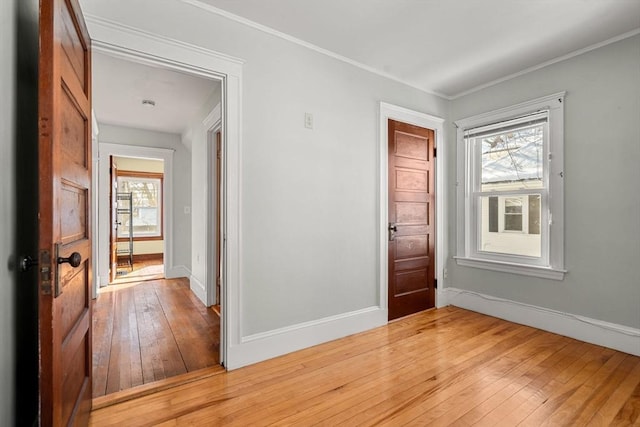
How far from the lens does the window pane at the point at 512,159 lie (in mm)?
3087

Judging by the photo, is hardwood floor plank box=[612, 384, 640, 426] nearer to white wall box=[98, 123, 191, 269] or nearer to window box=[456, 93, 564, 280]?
window box=[456, 93, 564, 280]

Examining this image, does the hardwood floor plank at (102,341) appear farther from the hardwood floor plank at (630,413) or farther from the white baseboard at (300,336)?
the hardwood floor plank at (630,413)

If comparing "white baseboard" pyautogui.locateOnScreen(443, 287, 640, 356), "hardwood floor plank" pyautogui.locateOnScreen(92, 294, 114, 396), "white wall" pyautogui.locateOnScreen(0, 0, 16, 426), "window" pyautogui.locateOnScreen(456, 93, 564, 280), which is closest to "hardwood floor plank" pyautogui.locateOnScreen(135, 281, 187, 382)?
"hardwood floor plank" pyautogui.locateOnScreen(92, 294, 114, 396)

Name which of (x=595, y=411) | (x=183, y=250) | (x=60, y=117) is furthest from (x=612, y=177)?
(x=183, y=250)

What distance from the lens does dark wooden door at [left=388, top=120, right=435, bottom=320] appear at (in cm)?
326

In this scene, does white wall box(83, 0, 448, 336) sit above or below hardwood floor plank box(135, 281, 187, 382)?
above

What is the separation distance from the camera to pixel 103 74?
304 cm

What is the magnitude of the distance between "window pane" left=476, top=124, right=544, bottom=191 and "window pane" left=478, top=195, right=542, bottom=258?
0.53ft

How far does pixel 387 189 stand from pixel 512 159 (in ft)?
4.59

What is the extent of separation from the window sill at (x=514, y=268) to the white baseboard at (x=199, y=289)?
313 cm

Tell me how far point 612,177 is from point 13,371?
3.96 m

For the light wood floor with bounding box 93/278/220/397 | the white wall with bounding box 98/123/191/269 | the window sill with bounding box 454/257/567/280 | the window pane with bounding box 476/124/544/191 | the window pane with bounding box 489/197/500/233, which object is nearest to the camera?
the light wood floor with bounding box 93/278/220/397

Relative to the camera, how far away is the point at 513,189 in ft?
10.7

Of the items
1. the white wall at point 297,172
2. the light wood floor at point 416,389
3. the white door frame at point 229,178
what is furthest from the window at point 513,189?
the white door frame at point 229,178
